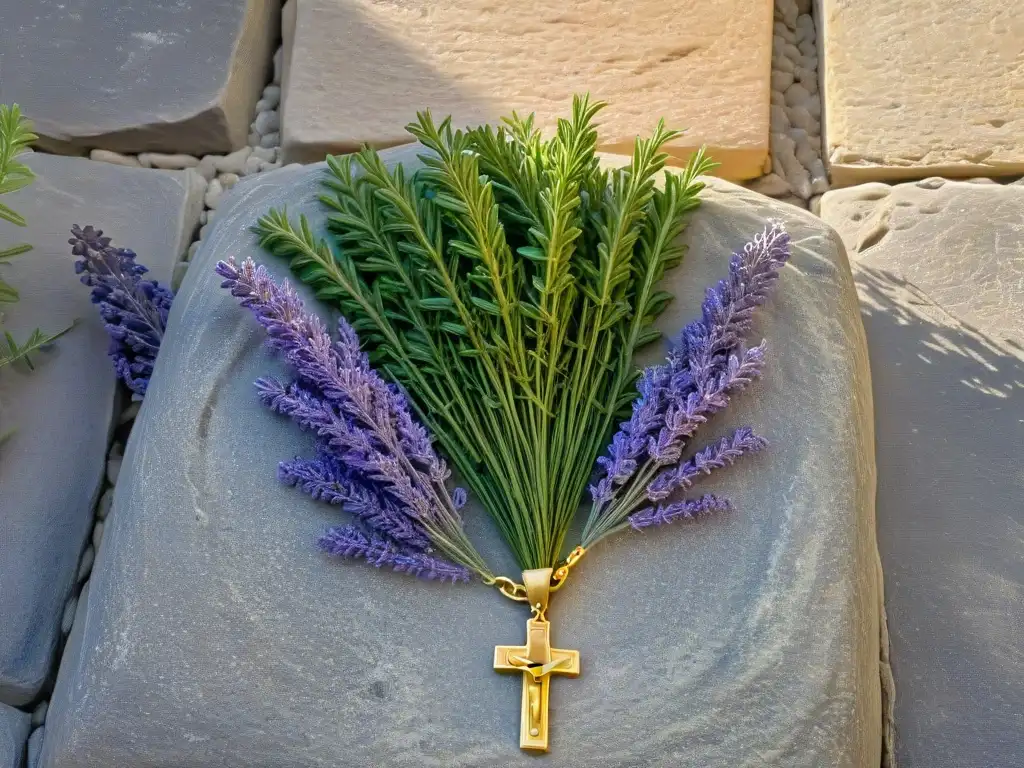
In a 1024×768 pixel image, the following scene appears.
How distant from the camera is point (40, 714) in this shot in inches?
59.0

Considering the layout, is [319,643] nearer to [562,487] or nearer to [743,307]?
[562,487]

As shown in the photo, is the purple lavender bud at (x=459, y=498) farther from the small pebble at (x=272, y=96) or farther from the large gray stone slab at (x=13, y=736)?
the small pebble at (x=272, y=96)

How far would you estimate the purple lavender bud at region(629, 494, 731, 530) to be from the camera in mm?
1280

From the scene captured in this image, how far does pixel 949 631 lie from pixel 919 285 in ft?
1.85

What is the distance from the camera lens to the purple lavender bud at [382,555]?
127cm

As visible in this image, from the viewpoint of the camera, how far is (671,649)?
124cm

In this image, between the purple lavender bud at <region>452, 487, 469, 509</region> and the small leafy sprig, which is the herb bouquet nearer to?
the purple lavender bud at <region>452, 487, 469, 509</region>

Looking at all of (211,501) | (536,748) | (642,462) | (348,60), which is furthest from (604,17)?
(536,748)

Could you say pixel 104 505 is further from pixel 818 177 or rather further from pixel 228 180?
pixel 818 177

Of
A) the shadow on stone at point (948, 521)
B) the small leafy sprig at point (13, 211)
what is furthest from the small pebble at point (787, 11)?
the small leafy sprig at point (13, 211)

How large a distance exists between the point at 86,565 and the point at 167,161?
0.77m

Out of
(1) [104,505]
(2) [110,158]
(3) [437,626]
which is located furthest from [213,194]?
(3) [437,626]

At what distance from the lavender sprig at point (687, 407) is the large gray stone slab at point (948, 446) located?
1.24ft

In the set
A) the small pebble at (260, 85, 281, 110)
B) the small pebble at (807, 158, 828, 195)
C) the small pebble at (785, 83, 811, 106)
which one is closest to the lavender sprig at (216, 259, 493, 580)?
the small pebble at (260, 85, 281, 110)
